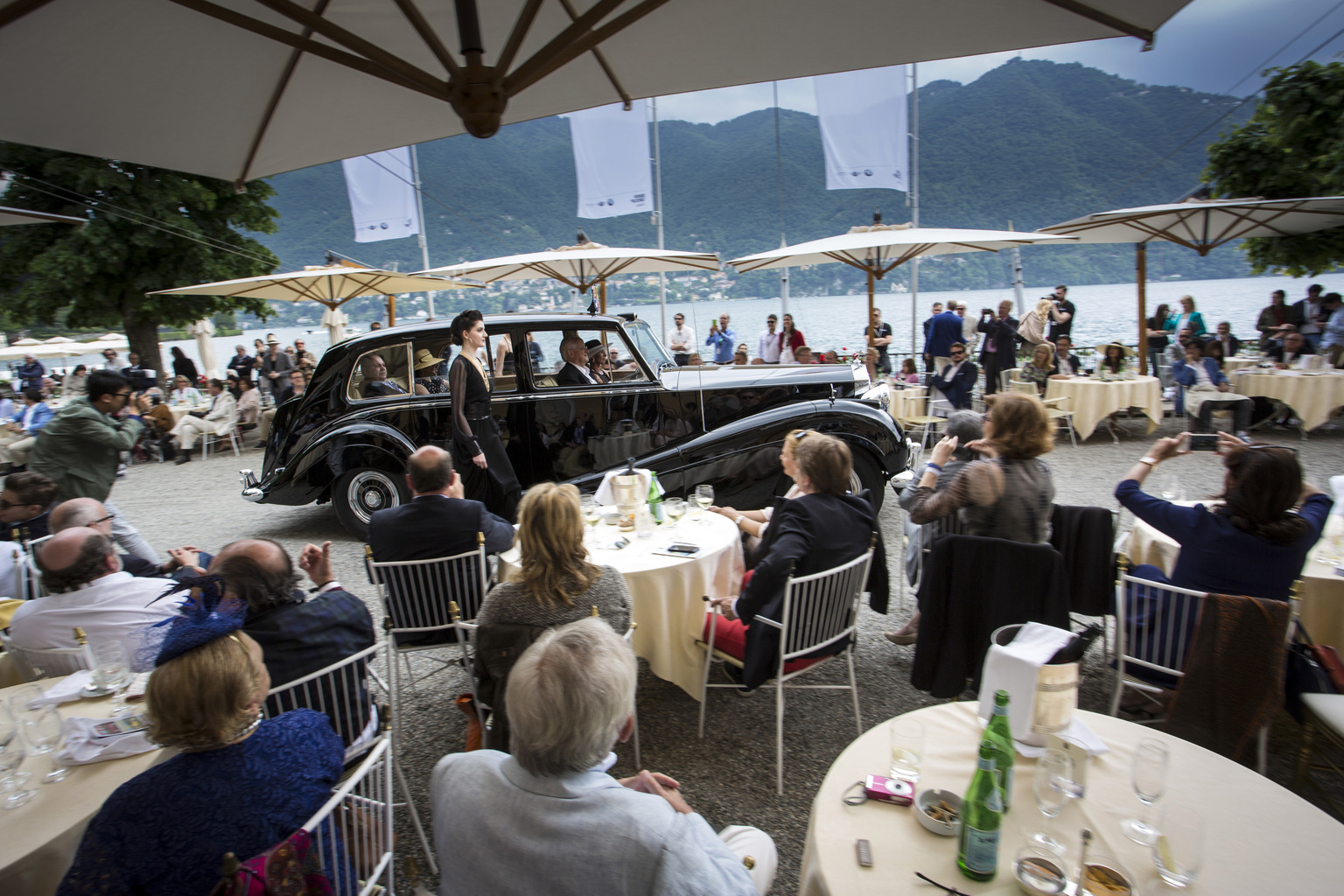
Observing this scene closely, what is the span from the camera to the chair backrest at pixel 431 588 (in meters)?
3.37

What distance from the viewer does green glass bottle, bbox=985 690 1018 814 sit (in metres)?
1.60

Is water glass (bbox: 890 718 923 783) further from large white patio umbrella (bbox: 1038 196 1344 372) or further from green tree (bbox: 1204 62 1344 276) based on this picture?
green tree (bbox: 1204 62 1344 276)

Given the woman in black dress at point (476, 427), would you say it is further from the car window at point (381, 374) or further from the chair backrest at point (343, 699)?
the chair backrest at point (343, 699)

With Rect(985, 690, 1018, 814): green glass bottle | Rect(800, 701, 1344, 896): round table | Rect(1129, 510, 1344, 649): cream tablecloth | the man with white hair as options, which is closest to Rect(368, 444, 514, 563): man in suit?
the man with white hair

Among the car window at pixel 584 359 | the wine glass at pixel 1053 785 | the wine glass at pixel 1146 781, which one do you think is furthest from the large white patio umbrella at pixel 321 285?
the wine glass at pixel 1146 781

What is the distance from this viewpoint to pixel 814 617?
3.02 meters

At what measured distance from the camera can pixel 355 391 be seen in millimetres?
6367

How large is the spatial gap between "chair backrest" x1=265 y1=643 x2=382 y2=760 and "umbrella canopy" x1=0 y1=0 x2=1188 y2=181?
231 cm

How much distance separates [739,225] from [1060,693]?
48.0m

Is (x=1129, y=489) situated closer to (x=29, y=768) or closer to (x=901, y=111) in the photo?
(x=29, y=768)

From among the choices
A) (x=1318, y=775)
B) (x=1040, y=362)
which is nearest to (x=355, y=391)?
(x=1318, y=775)

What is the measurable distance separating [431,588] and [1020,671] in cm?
270

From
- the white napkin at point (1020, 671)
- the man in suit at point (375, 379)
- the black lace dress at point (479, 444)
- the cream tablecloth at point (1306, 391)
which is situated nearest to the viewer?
the white napkin at point (1020, 671)

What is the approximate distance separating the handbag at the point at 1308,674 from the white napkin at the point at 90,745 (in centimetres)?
407
